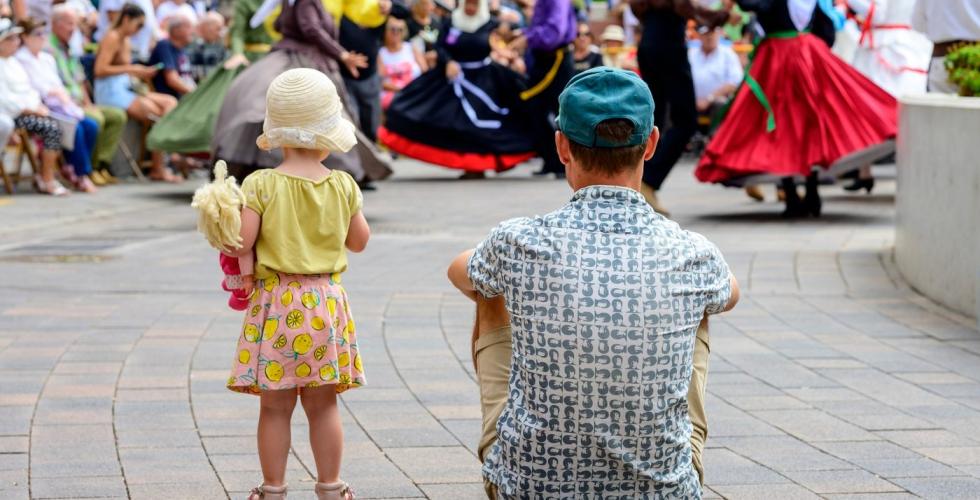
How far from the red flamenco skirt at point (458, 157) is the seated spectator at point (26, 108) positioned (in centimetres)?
365

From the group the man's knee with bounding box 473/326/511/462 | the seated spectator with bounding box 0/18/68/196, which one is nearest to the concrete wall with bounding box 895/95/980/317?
the man's knee with bounding box 473/326/511/462

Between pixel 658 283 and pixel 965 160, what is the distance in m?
4.42

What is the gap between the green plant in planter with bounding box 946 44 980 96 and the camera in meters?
7.83

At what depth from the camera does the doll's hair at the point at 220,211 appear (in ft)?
12.6

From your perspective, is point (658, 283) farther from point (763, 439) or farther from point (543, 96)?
point (543, 96)

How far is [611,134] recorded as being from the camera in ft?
10.2

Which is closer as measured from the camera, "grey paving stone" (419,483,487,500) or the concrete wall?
"grey paving stone" (419,483,487,500)

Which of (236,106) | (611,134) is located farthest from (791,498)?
(236,106)

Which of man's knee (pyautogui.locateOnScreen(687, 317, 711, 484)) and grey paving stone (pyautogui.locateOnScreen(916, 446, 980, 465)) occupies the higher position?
man's knee (pyautogui.locateOnScreen(687, 317, 711, 484))

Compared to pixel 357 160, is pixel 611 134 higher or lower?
higher

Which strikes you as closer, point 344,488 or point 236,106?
point 344,488

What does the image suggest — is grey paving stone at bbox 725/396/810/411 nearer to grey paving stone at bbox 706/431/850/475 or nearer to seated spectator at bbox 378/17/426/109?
grey paving stone at bbox 706/431/850/475

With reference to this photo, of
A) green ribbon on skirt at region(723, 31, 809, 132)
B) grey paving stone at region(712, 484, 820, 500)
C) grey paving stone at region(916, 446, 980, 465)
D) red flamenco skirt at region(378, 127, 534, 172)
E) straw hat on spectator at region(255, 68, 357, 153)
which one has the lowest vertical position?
red flamenco skirt at region(378, 127, 534, 172)

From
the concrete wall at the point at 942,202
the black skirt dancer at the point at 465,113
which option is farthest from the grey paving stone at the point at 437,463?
the black skirt dancer at the point at 465,113
